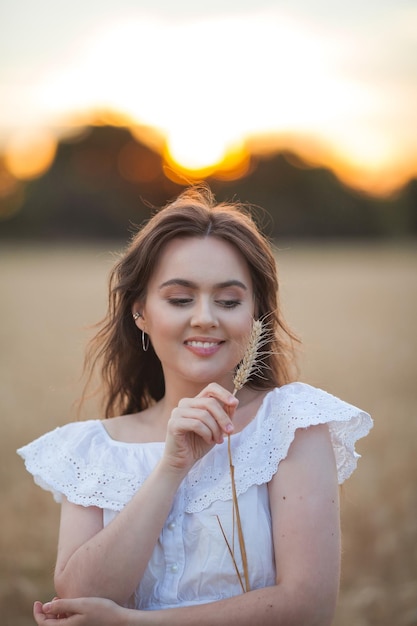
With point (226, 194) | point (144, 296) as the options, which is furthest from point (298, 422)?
point (226, 194)

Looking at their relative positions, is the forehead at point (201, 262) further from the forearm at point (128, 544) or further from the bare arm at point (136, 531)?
the forearm at point (128, 544)

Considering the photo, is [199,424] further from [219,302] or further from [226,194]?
[226,194]

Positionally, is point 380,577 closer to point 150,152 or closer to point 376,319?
point 376,319

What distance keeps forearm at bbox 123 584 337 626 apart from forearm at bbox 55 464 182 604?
0.13 meters

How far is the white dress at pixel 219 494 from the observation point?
2.95 meters

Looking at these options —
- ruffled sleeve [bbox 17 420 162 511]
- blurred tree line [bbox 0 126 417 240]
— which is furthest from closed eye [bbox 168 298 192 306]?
blurred tree line [bbox 0 126 417 240]

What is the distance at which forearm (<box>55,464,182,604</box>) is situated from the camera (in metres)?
2.88

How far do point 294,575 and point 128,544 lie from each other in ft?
1.83

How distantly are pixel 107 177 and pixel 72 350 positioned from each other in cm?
4646

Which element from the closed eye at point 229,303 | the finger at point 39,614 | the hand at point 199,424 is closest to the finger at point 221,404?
the hand at point 199,424

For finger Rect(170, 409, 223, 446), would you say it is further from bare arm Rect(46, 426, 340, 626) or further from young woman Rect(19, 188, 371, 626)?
bare arm Rect(46, 426, 340, 626)

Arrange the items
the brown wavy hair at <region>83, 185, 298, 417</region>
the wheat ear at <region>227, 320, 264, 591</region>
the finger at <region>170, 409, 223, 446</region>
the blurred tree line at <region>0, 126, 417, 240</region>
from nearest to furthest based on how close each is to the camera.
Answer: the wheat ear at <region>227, 320, 264, 591</region>, the finger at <region>170, 409, 223, 446</region>, the brown wavy hair at <region>83, 185, 298, 417</region>, the blurred tree line at <region>0, 126, 417, 240</region>

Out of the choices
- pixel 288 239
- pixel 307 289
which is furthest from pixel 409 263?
pixel 288 239

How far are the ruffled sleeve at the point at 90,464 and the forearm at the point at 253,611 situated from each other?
1.58 feet
